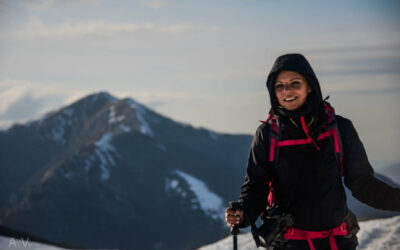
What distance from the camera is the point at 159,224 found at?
167750 mm

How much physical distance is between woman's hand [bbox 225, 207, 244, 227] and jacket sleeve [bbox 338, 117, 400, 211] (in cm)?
117

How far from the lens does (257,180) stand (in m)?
5.12

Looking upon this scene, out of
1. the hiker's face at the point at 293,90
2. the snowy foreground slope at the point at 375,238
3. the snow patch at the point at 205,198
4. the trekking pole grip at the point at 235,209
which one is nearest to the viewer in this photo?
the trekking pole grip at the point at 235,209

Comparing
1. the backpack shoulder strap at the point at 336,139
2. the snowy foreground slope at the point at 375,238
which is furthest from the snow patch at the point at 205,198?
the backpack shoulder strap at the point at 336,139

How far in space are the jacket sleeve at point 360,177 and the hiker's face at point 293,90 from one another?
474mm

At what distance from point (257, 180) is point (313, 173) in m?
0.63

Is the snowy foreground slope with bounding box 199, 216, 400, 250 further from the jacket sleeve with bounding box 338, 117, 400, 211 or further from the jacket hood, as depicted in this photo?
the jacket hood

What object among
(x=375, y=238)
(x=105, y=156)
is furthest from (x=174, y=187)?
(x=375, y=238)

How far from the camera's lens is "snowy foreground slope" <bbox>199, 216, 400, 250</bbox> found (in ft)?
35.8

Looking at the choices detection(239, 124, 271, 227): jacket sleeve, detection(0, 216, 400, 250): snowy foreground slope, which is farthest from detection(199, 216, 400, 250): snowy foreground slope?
detection(239, 124, 271, 227): jacket sleeve

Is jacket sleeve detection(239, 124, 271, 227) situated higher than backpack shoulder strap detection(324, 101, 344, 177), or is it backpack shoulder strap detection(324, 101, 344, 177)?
backpack shoulder strap detection(324, 101, 344, 177)

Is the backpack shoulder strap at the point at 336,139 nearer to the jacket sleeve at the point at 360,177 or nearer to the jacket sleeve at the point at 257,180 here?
the jacket sleeve at the point at 360,177

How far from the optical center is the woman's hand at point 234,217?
491 cm

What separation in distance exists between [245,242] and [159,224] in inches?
6267
